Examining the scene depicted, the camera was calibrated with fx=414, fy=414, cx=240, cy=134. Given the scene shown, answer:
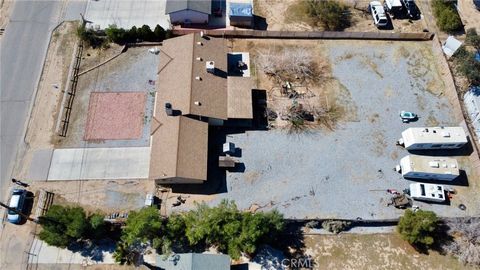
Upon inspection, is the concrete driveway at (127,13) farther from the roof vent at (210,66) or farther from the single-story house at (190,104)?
the roof vent at (210,66)

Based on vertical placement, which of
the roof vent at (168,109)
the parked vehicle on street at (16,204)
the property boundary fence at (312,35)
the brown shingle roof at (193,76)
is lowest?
the parked vehicle on street at (16,204)

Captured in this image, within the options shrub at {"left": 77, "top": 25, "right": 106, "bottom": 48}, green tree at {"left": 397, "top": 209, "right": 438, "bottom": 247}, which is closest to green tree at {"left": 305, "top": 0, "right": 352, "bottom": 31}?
green tree at {"left": 397, "top": 209, "right": 438, "bottom": 247}

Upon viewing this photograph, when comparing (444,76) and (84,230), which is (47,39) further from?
(444,76)

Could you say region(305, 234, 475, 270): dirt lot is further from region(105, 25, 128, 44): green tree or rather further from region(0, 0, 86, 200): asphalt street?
region(0, 0, 86, 200): asphalt street

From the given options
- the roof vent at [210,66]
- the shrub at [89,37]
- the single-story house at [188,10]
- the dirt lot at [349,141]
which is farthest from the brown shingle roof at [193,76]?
the shrub at [89,37]

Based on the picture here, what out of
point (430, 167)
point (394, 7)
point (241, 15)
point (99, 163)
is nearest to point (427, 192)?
point (430, 167)

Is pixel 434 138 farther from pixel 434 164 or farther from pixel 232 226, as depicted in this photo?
pixel 232 226
